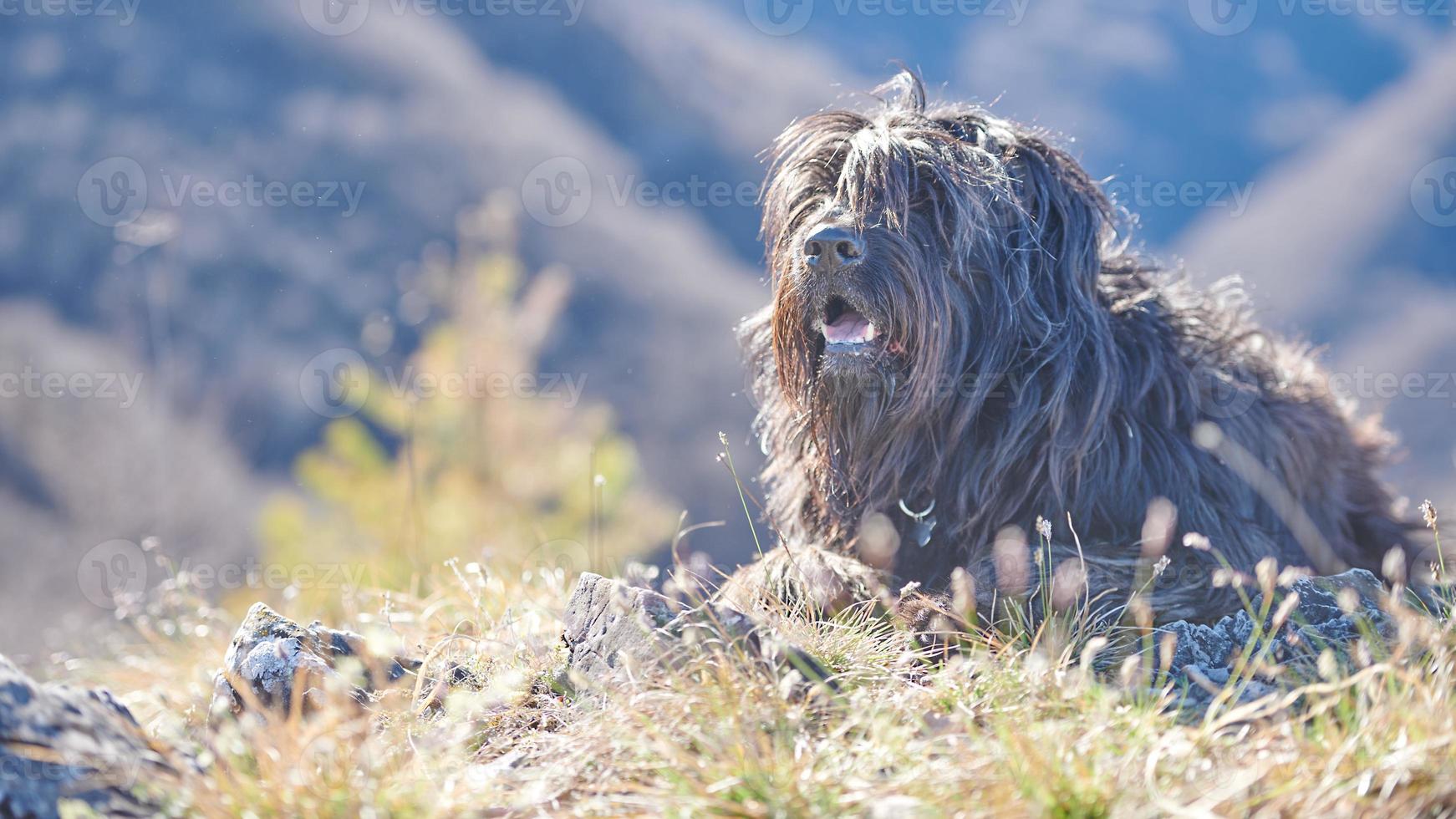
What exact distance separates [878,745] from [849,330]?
1.62 metres

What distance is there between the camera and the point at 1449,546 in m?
5.14

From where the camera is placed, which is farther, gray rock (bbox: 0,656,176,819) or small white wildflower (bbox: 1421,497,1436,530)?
small white wildflower (bbox: 1421,497,1436,530)

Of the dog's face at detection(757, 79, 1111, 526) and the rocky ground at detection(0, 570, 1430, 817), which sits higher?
the dog's face at detection(757, 79, 1111, 526)

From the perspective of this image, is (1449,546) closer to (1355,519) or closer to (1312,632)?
(1355,519)

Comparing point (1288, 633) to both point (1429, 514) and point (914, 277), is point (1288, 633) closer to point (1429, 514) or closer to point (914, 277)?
point (1429, 514)

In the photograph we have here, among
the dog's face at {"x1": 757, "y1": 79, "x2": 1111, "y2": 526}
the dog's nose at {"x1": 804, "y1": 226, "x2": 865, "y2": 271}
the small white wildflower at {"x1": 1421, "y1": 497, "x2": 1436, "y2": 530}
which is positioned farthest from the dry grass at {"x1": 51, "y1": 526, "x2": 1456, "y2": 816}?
the dog's nose at {"x1": 804, "y1": 226, "x2": 865, "y2": 271}

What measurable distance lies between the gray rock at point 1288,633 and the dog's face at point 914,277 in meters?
1.04

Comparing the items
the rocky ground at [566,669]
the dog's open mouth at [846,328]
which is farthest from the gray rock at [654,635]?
the dog's open mouth at [846,328]

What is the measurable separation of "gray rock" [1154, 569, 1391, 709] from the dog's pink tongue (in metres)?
1.26

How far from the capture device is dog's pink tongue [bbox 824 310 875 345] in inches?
150

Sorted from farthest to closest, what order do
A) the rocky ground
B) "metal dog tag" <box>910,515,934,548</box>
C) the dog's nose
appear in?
"metal dog tag" <box>910,515,934,548</box>, the dog's nose, the rocky ground

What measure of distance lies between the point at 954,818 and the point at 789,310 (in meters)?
1.93

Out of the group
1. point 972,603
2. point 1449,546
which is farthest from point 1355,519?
point 972,603

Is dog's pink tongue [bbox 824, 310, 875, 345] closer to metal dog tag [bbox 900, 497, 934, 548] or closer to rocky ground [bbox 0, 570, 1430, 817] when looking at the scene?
metal dog tag [bbox 900, 497, 934, 548]
